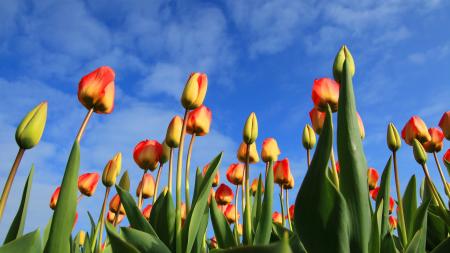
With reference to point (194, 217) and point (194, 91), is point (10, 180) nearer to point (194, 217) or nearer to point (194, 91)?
point (194, 217)

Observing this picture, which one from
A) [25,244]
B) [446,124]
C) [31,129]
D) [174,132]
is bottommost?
[25,244]

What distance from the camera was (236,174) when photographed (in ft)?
10.3

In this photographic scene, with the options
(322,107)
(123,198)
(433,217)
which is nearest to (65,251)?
(123,198)

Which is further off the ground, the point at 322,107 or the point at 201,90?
the point at 201,90

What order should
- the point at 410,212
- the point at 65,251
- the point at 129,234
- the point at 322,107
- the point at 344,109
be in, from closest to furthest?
the point at 344,109
the point at 65,251
the point at 129,234
the point at 322,107
the point at 410,212

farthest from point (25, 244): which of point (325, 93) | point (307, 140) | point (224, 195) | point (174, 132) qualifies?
point (224, 195)

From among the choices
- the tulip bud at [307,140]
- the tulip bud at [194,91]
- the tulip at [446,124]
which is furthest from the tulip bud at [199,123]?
the tulip at [446,124]

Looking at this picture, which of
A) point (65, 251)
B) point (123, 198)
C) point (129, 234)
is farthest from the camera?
point (123, 198)

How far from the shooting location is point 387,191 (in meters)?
1.53

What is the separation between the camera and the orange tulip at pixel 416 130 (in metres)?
2.59

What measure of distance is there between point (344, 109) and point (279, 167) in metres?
2.17

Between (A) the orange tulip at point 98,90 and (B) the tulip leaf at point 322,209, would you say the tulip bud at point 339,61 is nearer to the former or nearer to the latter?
(B) the tulip leaf at point 322,209

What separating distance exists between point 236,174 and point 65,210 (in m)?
2.22

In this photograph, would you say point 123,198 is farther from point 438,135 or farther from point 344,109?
point 438,135
